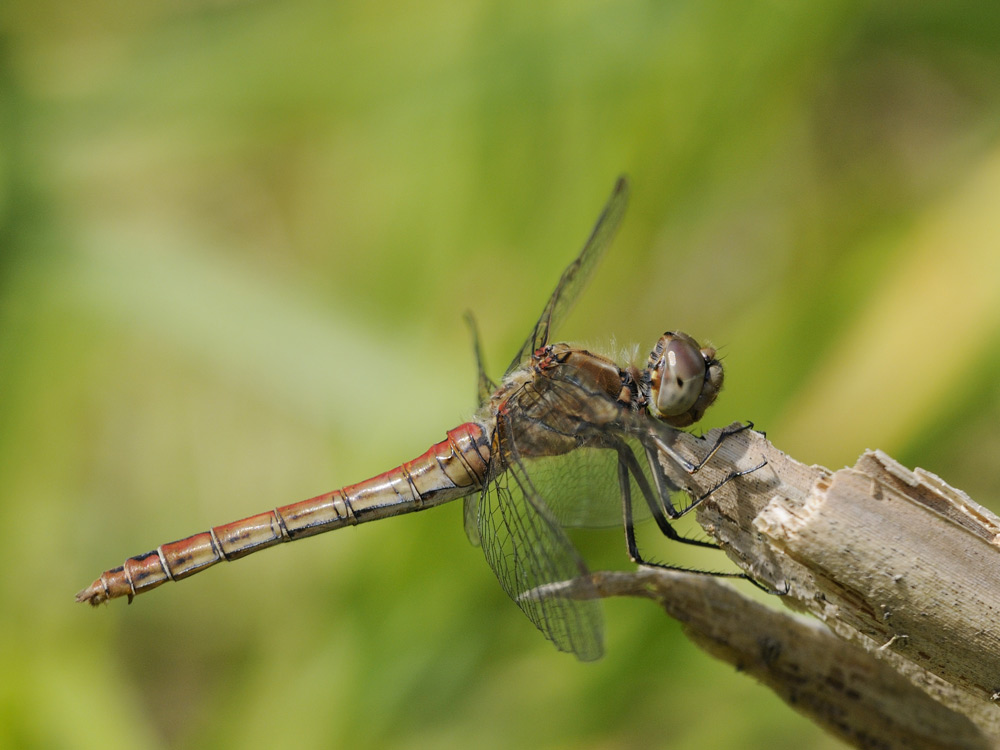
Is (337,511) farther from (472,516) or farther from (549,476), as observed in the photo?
(549,476)

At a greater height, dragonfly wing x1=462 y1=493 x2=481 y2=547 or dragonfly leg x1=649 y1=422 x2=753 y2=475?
dragonfly wing x1=462 y1=493 x2=481 y2=547

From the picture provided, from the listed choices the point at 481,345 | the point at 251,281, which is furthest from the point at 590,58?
the point at 251,281

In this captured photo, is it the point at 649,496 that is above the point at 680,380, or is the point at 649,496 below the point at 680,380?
below

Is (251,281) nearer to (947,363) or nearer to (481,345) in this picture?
(481,345)

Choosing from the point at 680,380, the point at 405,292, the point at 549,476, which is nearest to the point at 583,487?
the point at 549,476

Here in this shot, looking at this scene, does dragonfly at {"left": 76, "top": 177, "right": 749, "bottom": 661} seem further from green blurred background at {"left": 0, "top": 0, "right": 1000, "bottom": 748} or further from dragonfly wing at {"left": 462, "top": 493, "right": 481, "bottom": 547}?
green blurred background at {"left": 0, "top": 0, "right": 1000, "bottom": 748}

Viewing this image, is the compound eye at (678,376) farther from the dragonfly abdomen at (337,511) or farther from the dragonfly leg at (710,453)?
the dragonfly abdomen at (337,511)

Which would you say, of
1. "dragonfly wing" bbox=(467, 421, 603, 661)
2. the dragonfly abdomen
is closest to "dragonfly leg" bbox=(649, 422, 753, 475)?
"dragonfly wing" bbox=(467, 421, 603, 661)
